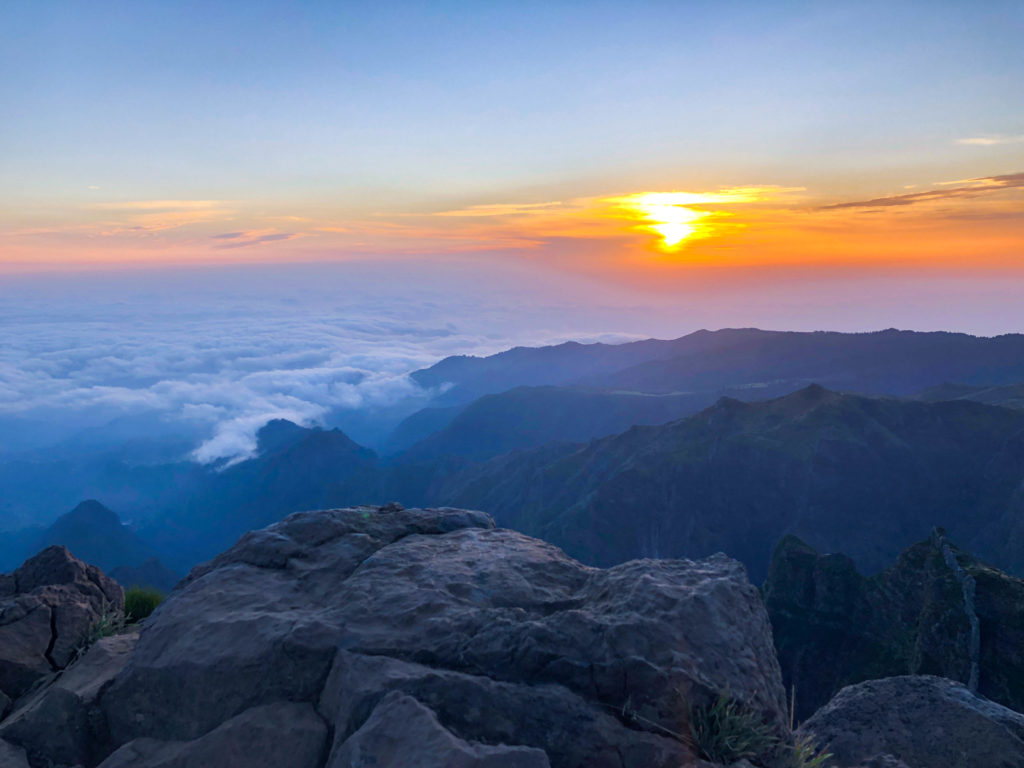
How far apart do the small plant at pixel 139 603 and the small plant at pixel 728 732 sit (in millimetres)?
10761

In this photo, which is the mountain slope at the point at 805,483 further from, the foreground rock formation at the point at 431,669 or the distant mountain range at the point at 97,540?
the distant mountain range at the point at 97,540

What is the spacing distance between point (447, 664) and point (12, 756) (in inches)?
195

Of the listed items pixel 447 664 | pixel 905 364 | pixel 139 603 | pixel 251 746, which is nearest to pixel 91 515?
pixel 139 603

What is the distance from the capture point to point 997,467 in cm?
8269

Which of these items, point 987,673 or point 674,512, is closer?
point 987,673

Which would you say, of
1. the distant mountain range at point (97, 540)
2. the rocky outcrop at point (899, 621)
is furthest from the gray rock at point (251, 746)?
the distant mountain range at point (97, 540)

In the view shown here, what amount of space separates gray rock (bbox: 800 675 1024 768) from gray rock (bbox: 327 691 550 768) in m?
5.48

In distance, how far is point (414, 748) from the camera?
5262 millimetres

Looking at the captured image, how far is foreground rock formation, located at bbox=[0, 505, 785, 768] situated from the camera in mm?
5773

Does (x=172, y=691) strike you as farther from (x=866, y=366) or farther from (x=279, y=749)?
(x=866, y=366)

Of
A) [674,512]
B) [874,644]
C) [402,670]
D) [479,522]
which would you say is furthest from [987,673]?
[674,512]

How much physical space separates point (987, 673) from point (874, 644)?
15.3 m

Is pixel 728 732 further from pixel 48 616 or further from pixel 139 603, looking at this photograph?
pixel 139 603

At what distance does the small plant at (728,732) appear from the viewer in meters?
5.83
